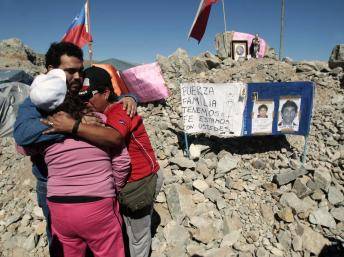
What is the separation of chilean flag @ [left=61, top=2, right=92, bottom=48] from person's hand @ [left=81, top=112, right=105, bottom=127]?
7.33m

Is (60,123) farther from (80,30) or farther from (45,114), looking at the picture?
(80,30)

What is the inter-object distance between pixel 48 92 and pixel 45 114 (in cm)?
25

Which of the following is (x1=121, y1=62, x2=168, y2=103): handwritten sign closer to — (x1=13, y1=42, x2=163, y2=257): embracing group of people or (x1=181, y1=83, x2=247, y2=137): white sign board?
(x1=181, y1=83, x2=247, y2=137): white sign board

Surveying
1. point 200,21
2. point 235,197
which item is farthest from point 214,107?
point 200,21

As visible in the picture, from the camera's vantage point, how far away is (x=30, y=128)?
195 cm

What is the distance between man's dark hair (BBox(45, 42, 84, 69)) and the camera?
2457mm

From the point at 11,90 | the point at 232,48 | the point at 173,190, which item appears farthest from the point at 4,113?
the point at 232,48

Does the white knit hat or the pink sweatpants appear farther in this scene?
the pink sweatpants

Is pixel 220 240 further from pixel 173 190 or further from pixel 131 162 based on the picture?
pixel 131 162

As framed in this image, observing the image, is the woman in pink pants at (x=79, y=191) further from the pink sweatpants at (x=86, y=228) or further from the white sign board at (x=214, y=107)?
the white sign board at (x=214, y=107)

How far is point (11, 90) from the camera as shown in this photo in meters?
9.12

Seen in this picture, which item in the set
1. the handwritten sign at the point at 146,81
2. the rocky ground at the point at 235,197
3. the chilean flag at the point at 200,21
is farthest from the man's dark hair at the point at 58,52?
the chilean flag at the point at 200,21

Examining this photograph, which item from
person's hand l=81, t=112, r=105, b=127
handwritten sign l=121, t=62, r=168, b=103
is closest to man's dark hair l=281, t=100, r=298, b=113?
handwritten sign l=121, t=62, r=168, b=103

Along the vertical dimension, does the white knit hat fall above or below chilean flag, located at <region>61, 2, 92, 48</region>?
below
